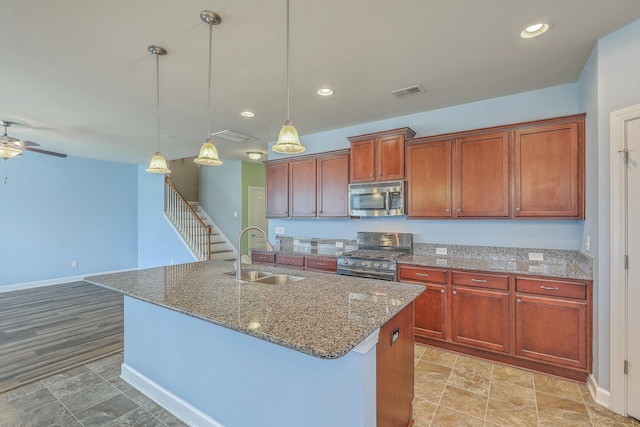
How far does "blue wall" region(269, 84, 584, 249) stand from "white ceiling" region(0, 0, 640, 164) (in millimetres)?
165

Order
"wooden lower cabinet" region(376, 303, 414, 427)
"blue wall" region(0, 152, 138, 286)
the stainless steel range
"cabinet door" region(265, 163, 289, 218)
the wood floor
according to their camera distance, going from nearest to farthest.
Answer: "wooden lower cabinet" region(376, 303, 414, 427) → the wood floor → the stainless steel range → "cabinet door" region(265, 163, 289, 218) → "blue wall" region(0, 152, 138, 286)

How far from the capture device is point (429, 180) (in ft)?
11.8

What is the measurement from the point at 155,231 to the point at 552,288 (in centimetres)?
755

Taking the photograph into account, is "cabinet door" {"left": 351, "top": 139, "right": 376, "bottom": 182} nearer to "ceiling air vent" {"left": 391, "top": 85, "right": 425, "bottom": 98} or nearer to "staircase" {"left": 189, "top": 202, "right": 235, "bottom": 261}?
"ceiling air vent" {"left": 391, "top": 85, "right": 425, "bottom": 98}

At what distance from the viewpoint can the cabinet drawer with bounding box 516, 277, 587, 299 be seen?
2.54 m

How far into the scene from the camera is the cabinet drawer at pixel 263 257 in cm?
468

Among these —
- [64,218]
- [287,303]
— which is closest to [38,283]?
[64,218]

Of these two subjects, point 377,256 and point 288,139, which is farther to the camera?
point 377,256

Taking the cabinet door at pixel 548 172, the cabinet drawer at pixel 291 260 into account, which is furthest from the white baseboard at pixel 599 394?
the cabinet drawer at pixel 291 260

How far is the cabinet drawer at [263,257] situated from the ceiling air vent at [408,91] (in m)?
2.81

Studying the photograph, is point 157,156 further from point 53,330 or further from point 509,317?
point 509,317

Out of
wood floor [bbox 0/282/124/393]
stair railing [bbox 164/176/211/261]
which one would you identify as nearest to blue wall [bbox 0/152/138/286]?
wood floor [bbox 0/282/124/393]

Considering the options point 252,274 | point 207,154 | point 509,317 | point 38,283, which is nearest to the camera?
point 207,154

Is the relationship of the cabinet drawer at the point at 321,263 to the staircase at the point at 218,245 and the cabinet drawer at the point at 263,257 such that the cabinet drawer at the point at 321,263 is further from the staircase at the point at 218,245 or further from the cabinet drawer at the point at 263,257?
the staircase at the point at 218,245
